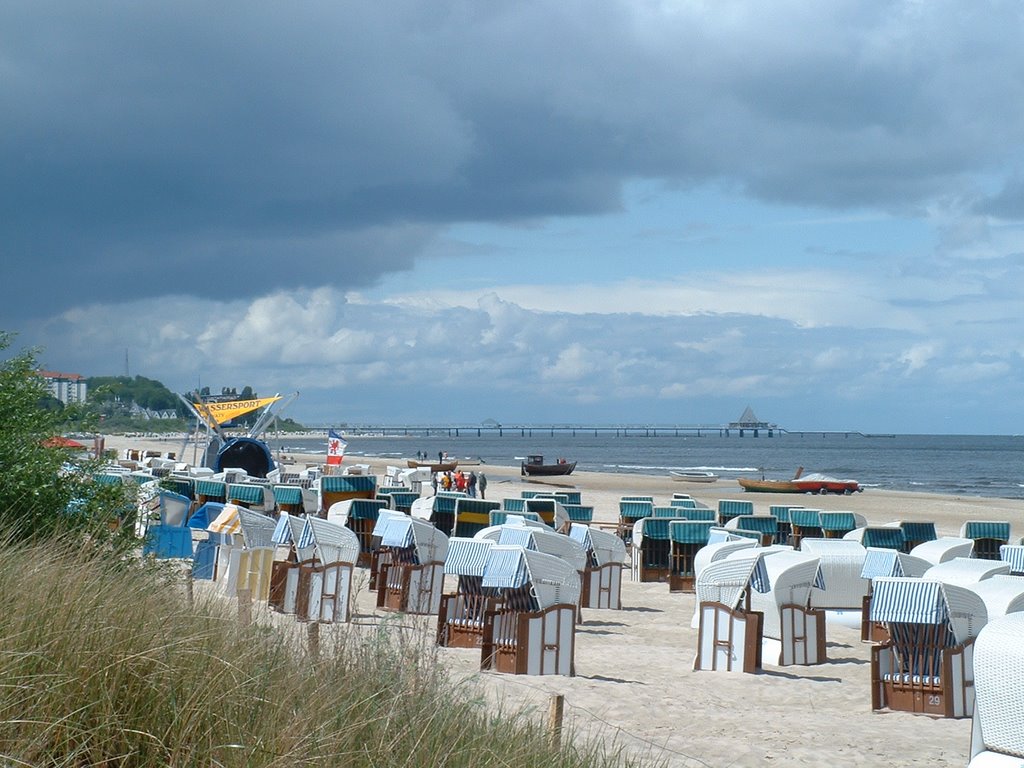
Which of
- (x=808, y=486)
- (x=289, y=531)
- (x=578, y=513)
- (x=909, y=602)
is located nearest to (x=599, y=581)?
(x=289, y=531)

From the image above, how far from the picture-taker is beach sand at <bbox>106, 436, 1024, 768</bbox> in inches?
265

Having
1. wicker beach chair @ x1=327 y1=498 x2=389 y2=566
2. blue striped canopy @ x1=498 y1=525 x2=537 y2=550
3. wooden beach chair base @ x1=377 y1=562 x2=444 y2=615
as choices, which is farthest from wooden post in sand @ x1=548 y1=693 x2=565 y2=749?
wicker beach chair @ x1=327 y1=498 x2=389 y2=566

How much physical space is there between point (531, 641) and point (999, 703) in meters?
4.44

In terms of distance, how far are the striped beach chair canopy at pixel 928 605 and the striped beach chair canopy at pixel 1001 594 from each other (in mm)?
298

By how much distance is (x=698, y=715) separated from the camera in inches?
307

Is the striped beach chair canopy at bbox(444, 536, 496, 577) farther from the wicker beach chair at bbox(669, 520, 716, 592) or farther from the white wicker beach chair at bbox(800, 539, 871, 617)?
the wicker beach chair at bbox(669, 520, 716, 592)

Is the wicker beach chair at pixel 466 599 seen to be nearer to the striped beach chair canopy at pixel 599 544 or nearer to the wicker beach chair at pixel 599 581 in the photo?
the wicker beach chair at pixel 599 581

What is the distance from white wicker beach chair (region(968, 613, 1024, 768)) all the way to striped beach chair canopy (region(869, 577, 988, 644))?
9.95 feet

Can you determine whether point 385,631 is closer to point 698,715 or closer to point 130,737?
point 130,737

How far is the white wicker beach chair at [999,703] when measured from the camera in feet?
15.4

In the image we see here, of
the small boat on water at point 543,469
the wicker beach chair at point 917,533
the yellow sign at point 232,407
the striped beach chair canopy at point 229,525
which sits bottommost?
the small boat on water at point 543,469

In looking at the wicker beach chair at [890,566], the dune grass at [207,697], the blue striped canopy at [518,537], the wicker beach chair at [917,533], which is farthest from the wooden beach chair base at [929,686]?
the wicker beach chair at [917,533]

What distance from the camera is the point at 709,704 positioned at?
8.19 metres

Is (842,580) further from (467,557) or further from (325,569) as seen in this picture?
(325,569)
